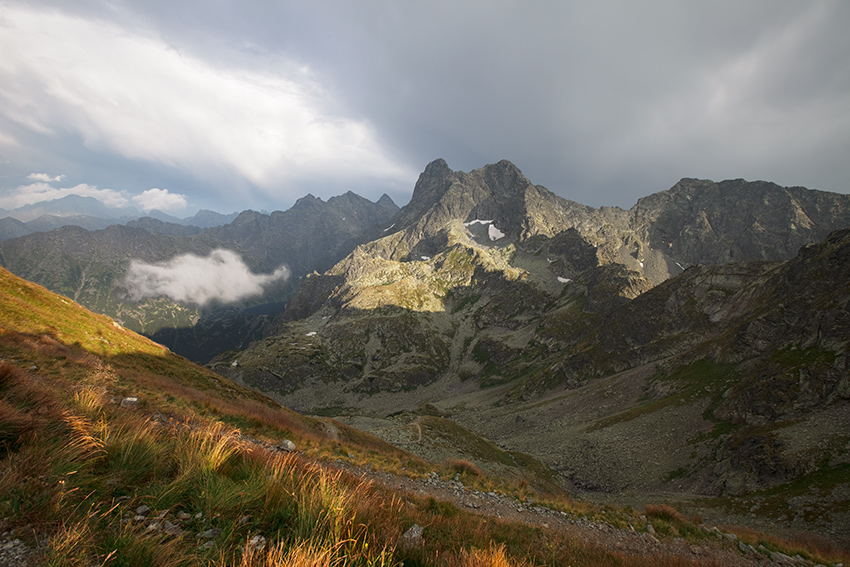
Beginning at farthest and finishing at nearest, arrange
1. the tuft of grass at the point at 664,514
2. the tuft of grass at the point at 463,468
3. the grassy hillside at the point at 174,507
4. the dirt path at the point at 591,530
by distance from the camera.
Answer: the tuft of grass at the point at 463,468, the tuft of grass at the point at 664,514, the dirt path at the point at 591,530, the grassy hillside at the point at 174,507

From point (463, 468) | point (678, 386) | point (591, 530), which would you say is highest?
point (591, 530)

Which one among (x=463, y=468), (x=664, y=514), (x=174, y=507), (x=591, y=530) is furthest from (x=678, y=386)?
(x=174, y=507)

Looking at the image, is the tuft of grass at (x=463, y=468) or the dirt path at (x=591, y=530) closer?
the dirt path at (x=591, y=530)

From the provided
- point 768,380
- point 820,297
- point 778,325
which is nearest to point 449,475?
point 768,380

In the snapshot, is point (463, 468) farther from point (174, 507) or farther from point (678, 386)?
point (678, 386)

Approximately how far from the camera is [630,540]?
41.0 ft

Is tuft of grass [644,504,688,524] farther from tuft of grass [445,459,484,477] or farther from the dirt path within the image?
tuft of grass [445,459,484,477]

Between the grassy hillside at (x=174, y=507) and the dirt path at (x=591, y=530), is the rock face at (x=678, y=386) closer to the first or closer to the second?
the dirt path at (x=591, y=530)

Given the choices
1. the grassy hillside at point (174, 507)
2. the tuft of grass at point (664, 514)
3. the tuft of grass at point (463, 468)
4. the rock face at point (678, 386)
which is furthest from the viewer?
the rock face at point (678, 386)

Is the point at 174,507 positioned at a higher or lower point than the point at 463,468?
higher

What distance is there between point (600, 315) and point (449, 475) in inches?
6195

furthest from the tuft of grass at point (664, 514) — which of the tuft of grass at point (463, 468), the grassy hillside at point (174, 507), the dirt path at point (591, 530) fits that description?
the grassy hillside at point (174, 507)

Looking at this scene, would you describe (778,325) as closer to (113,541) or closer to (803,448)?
(803,448)

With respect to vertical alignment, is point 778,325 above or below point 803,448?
above
